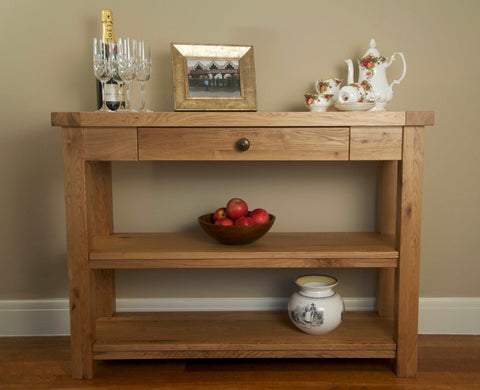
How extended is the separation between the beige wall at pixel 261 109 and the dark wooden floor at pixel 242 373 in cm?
32

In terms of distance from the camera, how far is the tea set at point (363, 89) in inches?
61.9

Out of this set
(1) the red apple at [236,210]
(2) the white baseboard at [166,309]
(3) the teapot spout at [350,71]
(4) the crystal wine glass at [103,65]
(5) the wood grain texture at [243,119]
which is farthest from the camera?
(2) the white baseboard at [166,309]

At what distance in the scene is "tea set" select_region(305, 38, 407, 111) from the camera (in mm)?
1573

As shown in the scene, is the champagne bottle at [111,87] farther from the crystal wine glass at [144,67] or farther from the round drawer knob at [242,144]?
the round drawer knob at [242,144]

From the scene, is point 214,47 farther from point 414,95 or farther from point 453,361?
point 453,361

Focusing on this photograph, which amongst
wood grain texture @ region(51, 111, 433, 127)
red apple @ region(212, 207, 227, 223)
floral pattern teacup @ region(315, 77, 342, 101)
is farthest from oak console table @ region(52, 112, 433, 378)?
floral pattern teacup @ region(315, 77, 342, 101)

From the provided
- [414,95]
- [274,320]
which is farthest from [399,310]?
[414,95]

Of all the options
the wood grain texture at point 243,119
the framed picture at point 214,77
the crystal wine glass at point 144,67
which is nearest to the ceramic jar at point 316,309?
the wood grain texture at point 243,119

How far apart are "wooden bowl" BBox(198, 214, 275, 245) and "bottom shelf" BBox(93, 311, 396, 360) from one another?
1.18ft

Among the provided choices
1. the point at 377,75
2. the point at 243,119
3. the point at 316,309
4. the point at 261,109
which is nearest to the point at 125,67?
the point at 243,119

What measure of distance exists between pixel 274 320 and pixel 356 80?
1047 mm

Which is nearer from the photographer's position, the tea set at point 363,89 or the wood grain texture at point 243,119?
the wood grain texture at point 243,119

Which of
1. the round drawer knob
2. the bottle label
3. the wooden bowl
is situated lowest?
the wooden bowl

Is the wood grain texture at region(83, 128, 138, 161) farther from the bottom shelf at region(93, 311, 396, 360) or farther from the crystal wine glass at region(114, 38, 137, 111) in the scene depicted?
the bottom shelf at region(93, 311, 396, 360)
